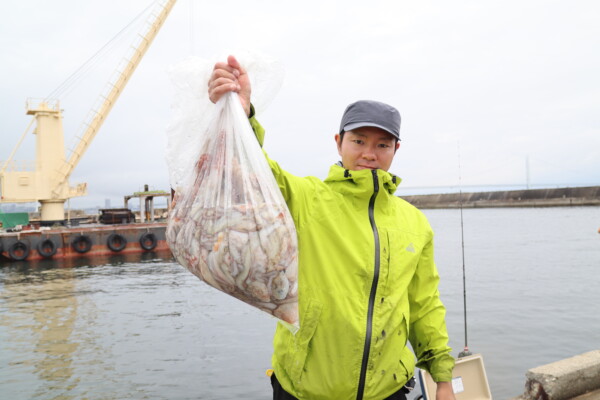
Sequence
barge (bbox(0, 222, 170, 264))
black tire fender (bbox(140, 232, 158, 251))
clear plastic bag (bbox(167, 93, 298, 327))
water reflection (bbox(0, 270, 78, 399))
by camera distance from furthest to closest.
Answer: black tire fender (bbox(140, 232, 158, 251)), barge (bbox(0, 222, 170, 264)), water reflection (bbox(0, 270, 78, 399)), clear plastic bag (bbox(167, 93, 298, 327))

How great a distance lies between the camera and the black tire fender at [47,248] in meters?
21.7

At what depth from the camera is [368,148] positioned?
1.82 metres

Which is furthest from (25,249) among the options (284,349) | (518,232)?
(518,232)

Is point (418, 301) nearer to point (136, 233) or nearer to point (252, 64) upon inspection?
point (252, 64)

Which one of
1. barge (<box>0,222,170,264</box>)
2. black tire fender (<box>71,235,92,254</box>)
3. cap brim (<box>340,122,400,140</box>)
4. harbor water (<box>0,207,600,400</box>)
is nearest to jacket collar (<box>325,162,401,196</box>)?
cap brim (<box>340,122,400,140</box>)

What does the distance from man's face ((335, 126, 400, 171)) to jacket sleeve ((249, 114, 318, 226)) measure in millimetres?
206

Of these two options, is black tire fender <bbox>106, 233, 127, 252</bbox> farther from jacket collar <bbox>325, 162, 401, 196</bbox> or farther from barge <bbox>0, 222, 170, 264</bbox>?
jacket collar <bbox>325, 162, 401, 196</bbox>

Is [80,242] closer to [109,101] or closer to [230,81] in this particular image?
[109,101]

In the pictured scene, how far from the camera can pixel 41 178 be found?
26.3 m

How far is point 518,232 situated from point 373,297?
35.7 m

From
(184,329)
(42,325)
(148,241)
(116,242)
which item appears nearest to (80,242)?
(116,242)

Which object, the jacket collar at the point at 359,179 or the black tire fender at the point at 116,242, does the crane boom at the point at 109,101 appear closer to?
the black tire fender at the point at 116,242

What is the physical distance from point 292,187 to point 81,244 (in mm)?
23038

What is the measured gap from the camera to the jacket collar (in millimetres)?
1732
